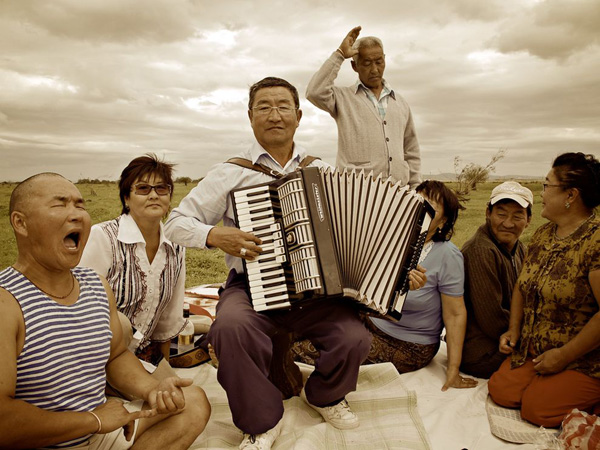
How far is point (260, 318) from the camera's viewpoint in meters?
2.82

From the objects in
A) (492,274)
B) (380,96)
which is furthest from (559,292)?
(380,96)

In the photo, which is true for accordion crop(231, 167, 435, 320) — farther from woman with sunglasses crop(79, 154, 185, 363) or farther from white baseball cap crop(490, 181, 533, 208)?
white baseball cap crop(490, 181, 533, 208)

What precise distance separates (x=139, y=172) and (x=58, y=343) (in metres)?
1.64

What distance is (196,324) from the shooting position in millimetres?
4367

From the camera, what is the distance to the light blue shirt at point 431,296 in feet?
11.7

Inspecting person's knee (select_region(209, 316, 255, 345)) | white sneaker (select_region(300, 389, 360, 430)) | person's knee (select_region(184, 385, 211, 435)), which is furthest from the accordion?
white sneaker (select_region(300, 389, 360, 430))

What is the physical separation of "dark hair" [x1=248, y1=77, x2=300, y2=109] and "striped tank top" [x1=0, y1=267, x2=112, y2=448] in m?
1.82

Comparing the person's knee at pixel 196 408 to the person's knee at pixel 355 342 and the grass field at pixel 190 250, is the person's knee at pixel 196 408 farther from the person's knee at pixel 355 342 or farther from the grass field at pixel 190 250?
the grass field at pixel 190 250

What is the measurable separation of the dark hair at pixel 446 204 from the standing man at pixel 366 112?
38.5 inches

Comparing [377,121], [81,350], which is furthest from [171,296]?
[377,121]

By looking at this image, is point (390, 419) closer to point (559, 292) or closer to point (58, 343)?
point (559, 292)

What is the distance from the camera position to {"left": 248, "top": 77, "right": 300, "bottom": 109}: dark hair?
10.7 feet

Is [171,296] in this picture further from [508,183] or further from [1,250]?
[1,250]

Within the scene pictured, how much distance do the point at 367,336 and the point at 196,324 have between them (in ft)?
6.52
